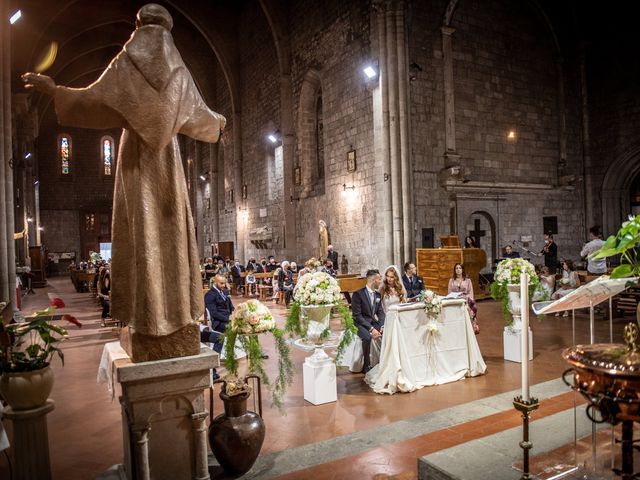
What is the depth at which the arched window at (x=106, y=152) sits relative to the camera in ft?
105

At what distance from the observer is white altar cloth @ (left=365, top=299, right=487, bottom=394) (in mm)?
5270

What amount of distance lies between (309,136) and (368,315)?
42.3 feet

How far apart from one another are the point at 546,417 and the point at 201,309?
298 cm

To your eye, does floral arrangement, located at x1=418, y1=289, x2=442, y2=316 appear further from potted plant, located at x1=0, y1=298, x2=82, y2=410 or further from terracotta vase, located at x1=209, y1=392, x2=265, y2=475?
potted plant, located at x1=0, y1=298, x2=82, y2=410

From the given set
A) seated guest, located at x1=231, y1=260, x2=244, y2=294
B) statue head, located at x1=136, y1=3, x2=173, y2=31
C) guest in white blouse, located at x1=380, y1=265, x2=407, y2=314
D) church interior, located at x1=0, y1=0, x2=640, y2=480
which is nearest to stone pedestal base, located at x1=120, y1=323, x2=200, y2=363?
church interior, located at x1=0, y1=0, x2=640, y2=480

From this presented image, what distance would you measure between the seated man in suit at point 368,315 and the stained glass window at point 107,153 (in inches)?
1211

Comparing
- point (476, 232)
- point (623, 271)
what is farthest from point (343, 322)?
point (476, 232)

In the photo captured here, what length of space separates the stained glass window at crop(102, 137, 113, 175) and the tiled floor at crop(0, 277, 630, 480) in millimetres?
27828

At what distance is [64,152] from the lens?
31.1 meters

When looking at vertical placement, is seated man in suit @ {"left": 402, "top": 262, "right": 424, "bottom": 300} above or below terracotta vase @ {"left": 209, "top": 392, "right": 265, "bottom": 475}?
above

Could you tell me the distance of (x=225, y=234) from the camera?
1005 inches

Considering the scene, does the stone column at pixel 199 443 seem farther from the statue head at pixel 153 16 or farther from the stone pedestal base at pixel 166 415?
the statue head at pixel 153 16

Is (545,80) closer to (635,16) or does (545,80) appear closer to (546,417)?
(635,16)

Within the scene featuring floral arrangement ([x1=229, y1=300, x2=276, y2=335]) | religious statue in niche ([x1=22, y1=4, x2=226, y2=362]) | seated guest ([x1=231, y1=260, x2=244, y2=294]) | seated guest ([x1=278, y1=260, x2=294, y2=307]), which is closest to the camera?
religious statue in niche ([x1=22, y1=4, x2=226, y2=362])
